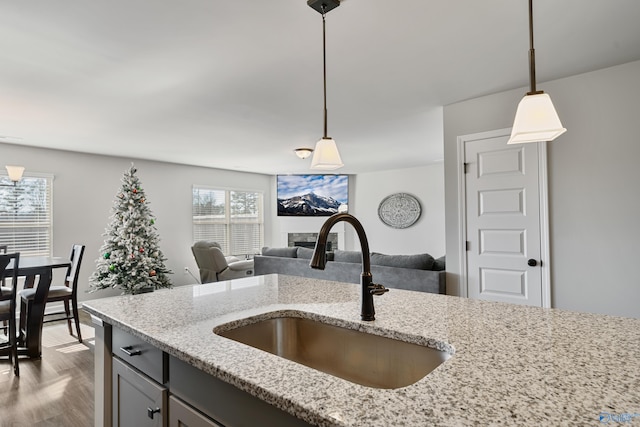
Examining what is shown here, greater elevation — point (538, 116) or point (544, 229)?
point (538, 116)

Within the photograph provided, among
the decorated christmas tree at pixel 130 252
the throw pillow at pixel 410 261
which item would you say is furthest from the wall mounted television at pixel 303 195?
the throw pillow at pixel 410 261

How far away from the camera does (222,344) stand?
1036 millimetres

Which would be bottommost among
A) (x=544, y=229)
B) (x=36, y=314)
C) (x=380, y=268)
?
(x=36, y=314)

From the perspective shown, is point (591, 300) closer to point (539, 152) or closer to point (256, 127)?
point (539, 152)

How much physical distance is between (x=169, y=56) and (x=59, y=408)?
2.57 m

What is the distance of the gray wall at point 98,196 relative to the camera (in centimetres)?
528

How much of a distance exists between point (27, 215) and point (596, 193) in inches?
265

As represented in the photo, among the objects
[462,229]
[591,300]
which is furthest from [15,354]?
[591,300]

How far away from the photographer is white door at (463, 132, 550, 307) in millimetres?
3094

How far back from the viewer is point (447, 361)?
2.89ft

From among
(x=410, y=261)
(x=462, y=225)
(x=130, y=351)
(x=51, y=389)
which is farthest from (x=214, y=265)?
(x=130, y=351)

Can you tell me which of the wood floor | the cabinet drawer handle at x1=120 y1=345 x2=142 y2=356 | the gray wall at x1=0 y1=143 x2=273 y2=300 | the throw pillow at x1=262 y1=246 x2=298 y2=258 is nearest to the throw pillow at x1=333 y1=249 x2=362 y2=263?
the throw pillow at x1=262 y1=246 x2=298 y2=258

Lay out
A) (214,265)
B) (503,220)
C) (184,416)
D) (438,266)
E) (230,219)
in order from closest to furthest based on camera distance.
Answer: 1. (184,416)
2. (503,220)
3. (438,266)
4. (214,265)
5. (230,219)

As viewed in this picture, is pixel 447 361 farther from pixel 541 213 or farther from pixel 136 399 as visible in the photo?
pixel 541 213
